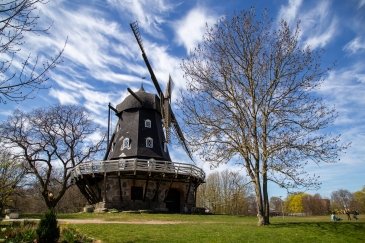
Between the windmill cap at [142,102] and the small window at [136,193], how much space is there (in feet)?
28.5

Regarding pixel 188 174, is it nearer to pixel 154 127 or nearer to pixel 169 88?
pixel 154 127

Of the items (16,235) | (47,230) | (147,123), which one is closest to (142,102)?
(147,123)

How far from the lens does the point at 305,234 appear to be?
49.3 feet

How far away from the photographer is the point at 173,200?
104 ft

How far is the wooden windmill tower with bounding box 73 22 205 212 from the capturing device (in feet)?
93.2

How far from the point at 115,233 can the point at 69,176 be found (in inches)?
932

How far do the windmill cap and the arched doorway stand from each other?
865cm

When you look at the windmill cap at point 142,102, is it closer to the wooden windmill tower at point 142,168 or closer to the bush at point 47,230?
the wooden windmill tower at point 142,168

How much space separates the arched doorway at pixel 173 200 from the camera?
3156cm

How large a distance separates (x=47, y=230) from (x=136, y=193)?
18850mm

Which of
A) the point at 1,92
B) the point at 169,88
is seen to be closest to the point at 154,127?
the point at 169,88

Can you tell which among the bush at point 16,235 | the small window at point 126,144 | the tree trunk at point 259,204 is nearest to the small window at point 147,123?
the small window at point 126,144

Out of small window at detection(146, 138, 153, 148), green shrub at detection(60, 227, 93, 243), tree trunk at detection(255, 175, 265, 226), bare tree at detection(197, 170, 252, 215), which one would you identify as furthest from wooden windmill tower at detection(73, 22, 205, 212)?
bare tree at detection(197, 170, 252, 215)

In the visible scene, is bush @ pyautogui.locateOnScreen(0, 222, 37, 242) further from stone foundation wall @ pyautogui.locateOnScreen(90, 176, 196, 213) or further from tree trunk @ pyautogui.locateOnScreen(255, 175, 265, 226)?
stone foundation wall @ pyautogui.locateOnScreen(90, 176, 196, 213)
